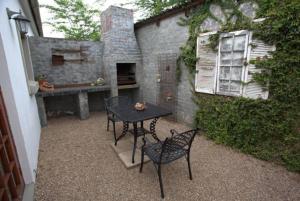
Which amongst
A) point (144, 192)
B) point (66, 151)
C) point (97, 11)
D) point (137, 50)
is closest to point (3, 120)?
point (66, 151)

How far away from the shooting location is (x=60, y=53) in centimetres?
484

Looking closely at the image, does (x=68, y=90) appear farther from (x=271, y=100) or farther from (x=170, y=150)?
(x=271, y=100)

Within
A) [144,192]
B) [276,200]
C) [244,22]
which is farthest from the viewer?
[244,22]

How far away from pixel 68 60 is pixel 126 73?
1.93m

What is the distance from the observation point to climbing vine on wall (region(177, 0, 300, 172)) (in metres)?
2.24

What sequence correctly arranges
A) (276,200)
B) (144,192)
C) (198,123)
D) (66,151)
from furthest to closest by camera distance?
1. (198,123)
2. (66,151)
3. (144,192)
4. (276,200)

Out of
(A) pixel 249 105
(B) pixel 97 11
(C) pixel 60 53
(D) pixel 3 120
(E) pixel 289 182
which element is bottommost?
(E) pixel 289 182

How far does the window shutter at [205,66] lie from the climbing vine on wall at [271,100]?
17 cm

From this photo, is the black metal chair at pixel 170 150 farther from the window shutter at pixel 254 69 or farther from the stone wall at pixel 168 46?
the stone wall at pixel 168 46

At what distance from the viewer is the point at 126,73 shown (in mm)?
5938

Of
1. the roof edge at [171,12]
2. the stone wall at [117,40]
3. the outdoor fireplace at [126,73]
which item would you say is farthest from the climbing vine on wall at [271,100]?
the outdoor fireplace at [126,73]

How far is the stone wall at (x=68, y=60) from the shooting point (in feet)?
14.9

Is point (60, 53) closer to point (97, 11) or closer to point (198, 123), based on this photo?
point (198, 123)

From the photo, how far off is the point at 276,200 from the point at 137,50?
495 cm
